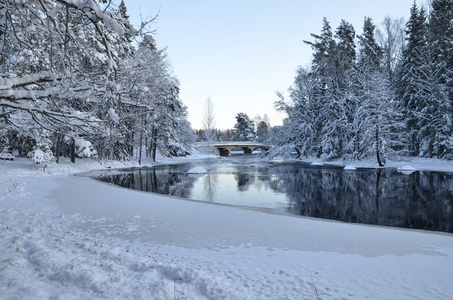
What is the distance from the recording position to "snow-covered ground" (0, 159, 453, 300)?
3545 millimetres

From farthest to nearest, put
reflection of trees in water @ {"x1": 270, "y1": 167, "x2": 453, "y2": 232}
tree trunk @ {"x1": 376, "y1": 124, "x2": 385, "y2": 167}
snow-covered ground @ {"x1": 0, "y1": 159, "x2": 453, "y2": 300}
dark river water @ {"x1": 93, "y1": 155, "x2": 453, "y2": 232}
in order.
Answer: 1. tree trunk @ {"x1": 376, "y1": 124, "x2": 385, "y2": 167}
2. dark river water @ {"x1": 93, "y1": 155, "x2": 453, "y2": 232}
3. reflection of trees in water @ {"x1": 270, "y1": 167, "x2": 453, "y2": 232}
4. snow-covered ground @ {"x1": 0, "y1": 159, "x2": 453, "y2": 300}

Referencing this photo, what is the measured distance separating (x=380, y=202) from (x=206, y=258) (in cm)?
1102

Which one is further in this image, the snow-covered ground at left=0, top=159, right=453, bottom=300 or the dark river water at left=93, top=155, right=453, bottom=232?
the dark river water at left=93, top=155, right=453, bottom=232

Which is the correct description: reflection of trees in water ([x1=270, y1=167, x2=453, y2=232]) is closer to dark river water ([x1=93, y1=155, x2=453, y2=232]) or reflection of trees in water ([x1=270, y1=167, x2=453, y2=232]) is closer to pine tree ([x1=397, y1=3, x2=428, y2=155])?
dark river water ([x1=93, y1=155, x2=453, y2=232])

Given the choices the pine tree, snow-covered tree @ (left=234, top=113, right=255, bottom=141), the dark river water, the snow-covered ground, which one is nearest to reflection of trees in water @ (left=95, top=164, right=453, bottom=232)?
the dark river water

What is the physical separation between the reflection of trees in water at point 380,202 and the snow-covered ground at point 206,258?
9.34 feet

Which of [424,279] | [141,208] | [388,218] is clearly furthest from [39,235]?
[388,218]

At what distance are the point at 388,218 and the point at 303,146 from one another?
31.9 m

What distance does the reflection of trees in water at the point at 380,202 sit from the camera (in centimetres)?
994

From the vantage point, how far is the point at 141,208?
31.0ft

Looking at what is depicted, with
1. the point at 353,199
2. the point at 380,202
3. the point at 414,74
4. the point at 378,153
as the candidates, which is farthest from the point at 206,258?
the point at 414,74

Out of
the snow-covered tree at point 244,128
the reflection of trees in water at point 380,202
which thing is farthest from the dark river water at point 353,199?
the snow-covered tree at point 244,128

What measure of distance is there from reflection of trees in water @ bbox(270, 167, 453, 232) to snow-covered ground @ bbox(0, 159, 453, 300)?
2.85 meters

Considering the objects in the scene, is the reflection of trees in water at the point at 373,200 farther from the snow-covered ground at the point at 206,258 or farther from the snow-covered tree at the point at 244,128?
the snow-covered tree at the point at 244,128
